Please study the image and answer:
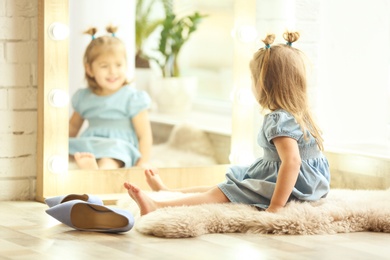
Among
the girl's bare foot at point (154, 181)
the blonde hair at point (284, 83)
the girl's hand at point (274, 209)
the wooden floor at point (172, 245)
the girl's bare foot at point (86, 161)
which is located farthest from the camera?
the girl's bare foot at point (86, 161)

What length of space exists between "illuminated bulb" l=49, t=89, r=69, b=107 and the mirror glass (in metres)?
0.03

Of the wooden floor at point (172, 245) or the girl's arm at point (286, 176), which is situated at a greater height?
the girl's arm at point (286, 176)

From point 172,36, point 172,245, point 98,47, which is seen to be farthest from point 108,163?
point 172,245

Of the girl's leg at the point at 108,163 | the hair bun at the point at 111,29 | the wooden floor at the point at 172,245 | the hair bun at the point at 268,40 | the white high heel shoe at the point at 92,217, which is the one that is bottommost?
the wooden floor at the point at 172,245

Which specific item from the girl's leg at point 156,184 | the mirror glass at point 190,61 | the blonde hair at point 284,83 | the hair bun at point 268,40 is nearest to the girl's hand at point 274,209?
Result: the blonde hair at point 284,83

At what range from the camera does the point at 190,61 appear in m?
3.34

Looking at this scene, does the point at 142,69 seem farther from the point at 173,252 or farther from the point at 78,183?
the point at 173,252

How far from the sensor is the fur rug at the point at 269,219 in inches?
101

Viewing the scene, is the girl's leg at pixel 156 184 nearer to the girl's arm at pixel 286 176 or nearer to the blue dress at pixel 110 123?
the blue dress at pixel 110 123

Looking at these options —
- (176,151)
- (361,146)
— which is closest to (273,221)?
(176,151)

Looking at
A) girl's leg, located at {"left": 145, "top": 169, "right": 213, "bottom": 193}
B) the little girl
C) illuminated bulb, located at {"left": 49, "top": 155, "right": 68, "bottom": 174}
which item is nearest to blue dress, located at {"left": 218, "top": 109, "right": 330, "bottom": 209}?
the little girl

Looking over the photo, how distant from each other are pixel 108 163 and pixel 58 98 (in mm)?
318

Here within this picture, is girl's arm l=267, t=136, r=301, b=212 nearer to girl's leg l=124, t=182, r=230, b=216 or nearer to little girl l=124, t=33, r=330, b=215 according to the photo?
little girl l=124, t=33, r=330, b=215

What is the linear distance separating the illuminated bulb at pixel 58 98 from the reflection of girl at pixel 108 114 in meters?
0.04
